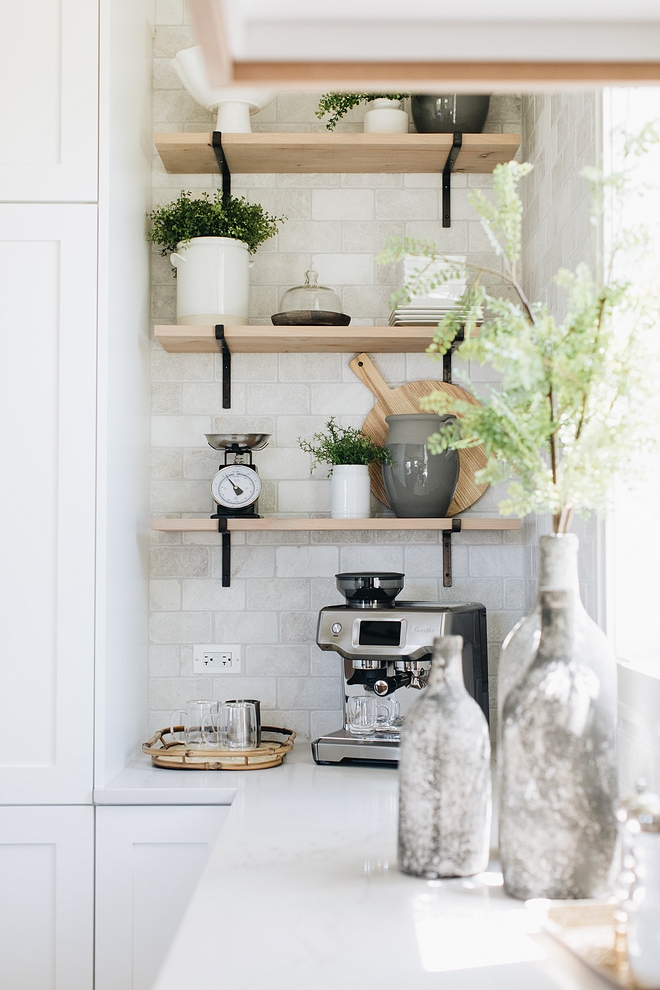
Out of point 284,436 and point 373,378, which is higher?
point 373,378

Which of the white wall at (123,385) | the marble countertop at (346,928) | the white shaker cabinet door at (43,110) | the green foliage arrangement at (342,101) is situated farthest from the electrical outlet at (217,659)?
the green foliage arrangement at (342,101)

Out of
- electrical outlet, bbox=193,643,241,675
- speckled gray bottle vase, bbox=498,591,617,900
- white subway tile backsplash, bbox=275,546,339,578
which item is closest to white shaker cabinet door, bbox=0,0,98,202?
white subway tile backsplash, bbox=275,546,339,578

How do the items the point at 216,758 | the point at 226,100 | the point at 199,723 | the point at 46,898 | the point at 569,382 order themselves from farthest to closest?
the point at 226,100
the point at 199,723
the point at 216,758
the point at 46,898
the point at 569,382

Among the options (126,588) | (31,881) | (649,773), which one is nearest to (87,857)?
(31,881)

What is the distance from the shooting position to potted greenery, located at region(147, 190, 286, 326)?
231cm

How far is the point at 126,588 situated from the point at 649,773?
1268 mm

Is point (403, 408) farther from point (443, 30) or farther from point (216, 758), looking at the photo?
point (443, 30)

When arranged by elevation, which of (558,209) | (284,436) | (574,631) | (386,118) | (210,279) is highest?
(386,118)

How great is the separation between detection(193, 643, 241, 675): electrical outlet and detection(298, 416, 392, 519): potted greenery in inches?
19.0

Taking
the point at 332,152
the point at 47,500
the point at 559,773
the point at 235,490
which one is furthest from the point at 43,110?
the point at 559,773

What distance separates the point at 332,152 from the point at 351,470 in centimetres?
85

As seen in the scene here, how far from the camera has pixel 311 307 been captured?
7.55 feet

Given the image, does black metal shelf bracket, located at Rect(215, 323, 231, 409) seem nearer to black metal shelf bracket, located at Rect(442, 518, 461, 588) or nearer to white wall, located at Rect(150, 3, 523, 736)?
white wall, located at Rect(150, 3, 523, 736)

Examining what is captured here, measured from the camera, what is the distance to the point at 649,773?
144 centimetres
